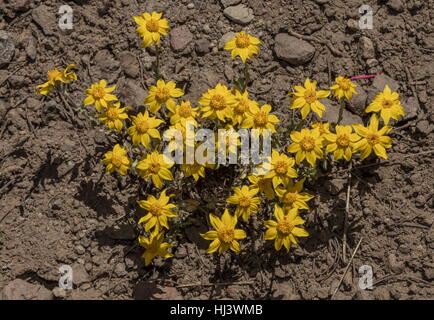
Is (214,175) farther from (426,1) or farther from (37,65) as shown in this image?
(426,1)

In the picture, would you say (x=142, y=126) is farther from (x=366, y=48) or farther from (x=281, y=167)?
(x=366, y=48)

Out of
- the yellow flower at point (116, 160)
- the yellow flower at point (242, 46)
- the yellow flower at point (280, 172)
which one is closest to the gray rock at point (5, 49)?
the yellow flower at point (116, 160)

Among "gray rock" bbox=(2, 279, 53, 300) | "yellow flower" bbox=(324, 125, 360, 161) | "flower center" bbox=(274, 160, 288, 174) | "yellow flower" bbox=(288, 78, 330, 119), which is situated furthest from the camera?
"gray rock" bbox=(2, 279, 53, 300)

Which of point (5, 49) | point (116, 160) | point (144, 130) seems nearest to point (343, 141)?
point (144, 130)

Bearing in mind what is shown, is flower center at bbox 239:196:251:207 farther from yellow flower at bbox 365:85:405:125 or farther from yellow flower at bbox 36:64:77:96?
yellow flower at bbox 36:64:77:96

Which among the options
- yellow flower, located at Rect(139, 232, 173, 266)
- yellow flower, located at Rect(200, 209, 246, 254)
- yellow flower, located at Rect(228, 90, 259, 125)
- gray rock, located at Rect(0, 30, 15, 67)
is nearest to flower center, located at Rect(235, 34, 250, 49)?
yellow flower, located at Rect(228, 90, 259, 125)

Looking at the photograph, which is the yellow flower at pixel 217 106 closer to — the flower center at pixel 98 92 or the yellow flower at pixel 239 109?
the yellow flower at pixel 239 109
